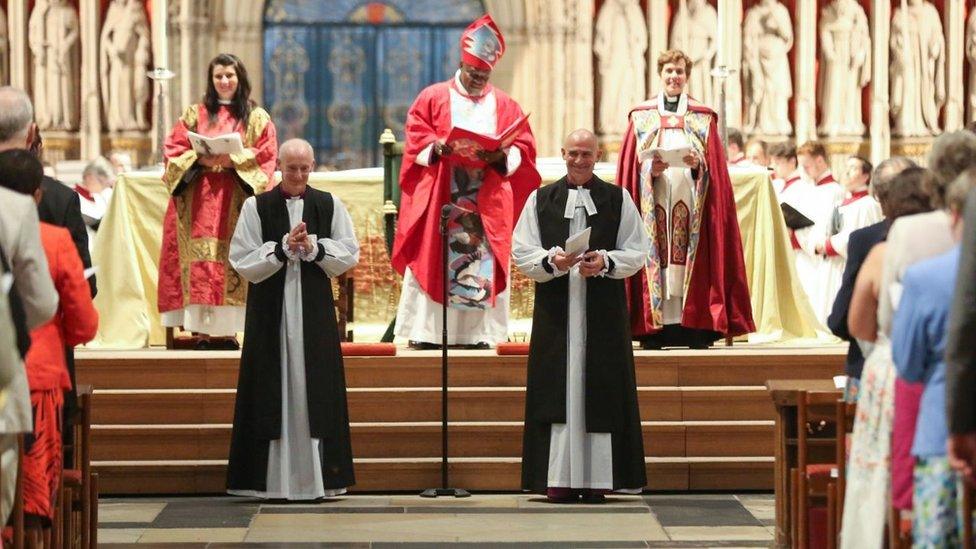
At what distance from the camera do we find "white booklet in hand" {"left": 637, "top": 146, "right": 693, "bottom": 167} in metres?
Result: 10.2

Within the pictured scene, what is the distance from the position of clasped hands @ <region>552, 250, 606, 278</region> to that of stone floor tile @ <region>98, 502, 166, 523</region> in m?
2.14

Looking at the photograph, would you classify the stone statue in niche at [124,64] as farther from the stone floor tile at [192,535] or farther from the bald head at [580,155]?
the stone floor tile at [192,535]

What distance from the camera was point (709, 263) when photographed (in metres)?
10.6

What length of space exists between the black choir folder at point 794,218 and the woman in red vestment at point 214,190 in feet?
12.6

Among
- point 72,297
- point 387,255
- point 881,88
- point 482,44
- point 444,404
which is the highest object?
point 881,88

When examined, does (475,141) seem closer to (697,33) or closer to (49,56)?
(697,33)

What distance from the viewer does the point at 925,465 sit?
4.82 metres

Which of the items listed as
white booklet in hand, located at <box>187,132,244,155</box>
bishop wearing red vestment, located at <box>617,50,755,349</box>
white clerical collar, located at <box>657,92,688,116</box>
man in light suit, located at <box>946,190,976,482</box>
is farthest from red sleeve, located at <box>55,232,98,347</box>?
white clerical collar, located at <box>657,92,688,116</box>

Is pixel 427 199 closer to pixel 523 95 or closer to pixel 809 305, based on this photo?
pixel 809 305

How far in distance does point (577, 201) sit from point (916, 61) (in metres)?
8.53

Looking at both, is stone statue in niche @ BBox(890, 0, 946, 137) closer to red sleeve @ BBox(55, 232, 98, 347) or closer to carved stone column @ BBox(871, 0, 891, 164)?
carved stone column @ BBox(871, 0, 891, 164)

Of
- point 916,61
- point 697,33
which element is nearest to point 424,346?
point 697,33

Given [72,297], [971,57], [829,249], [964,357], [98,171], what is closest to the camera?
[964,357]

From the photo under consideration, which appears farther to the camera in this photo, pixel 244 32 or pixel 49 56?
pixel 244 32
